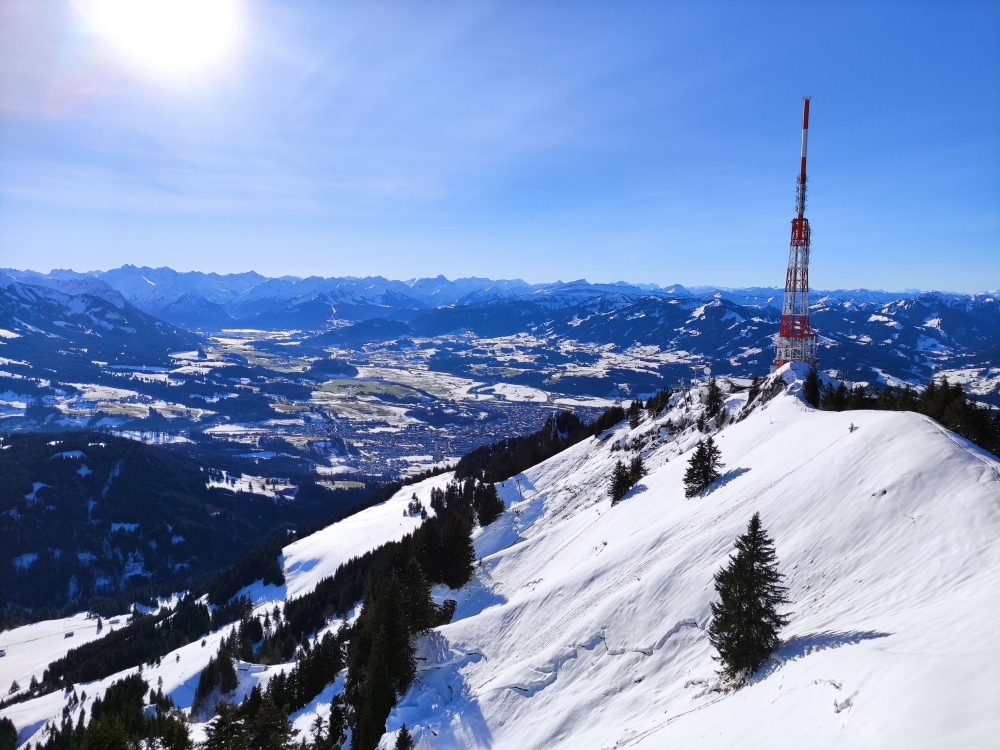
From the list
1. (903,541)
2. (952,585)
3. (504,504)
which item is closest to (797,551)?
Answer: (903,541)

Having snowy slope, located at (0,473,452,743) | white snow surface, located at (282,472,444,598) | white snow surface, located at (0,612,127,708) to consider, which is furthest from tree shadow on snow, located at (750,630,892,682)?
white snow surface, located at (0,612,127,708)

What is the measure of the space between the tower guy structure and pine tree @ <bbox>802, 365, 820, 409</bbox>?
372 inches

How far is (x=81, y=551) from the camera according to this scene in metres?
185

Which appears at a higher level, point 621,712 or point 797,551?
point 797,551

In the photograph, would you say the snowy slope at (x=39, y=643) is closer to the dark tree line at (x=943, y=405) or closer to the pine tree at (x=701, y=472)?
the pine tree at (x=701, y=472)

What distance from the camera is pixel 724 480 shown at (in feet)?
143

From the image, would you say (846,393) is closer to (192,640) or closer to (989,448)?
(989,448)

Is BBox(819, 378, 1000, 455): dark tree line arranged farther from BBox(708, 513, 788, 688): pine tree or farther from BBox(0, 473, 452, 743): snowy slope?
BBox(0, 473, 452, 743): snowy slope

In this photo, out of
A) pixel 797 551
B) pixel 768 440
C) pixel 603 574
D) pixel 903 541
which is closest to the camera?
pixel 903 541

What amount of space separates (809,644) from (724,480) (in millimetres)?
24576

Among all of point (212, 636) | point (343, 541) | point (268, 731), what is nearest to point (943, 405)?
point (268, 731)

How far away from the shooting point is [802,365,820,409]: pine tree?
185 feet

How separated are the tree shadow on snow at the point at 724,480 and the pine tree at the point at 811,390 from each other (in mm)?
17784

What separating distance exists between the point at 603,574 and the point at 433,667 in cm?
1377
